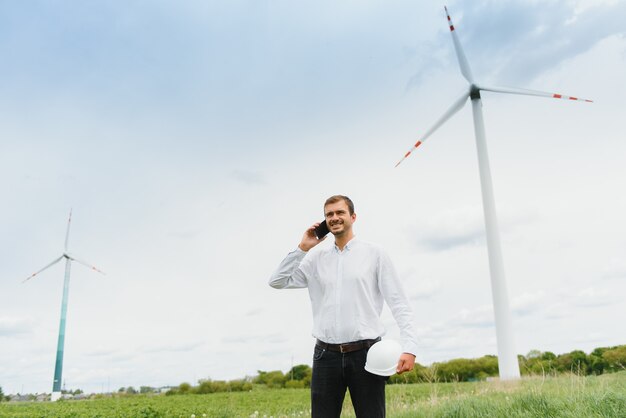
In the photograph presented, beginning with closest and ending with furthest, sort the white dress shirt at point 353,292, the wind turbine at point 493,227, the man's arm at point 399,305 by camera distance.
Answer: the man's arm at point 399,305 → the white dress shirt at point 353,292 → the wind turbine at point 493,227

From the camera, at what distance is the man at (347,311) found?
456cm

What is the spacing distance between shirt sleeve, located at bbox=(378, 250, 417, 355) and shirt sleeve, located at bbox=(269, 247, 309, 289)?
72 cm

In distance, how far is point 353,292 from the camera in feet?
15.5

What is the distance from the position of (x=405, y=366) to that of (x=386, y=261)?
35.6 inches

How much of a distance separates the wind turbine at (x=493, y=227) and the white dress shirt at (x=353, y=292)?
18836mm

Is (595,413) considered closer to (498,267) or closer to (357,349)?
(357,349)

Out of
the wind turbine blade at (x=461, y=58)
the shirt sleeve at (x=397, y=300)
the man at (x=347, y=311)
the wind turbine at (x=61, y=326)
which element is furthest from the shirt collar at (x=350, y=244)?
the wind turbine at (x=61, y=326)

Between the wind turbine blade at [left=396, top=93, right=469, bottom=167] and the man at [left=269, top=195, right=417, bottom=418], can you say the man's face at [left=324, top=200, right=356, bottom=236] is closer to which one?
the man at [left=269, top=195, right=417, bottom=418]

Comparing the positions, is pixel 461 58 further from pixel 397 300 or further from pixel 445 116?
pixel 397 300

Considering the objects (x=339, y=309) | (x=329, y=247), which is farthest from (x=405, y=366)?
(x=329, y=247)

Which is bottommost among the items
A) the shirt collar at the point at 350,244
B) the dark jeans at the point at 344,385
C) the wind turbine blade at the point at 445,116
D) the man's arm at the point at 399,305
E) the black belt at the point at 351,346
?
the dark jeans at the point at 344,385

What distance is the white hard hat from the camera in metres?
4.38

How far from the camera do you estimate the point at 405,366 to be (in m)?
4.39

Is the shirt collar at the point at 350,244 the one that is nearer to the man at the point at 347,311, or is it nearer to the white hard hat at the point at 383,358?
the man at the point at 347,311
